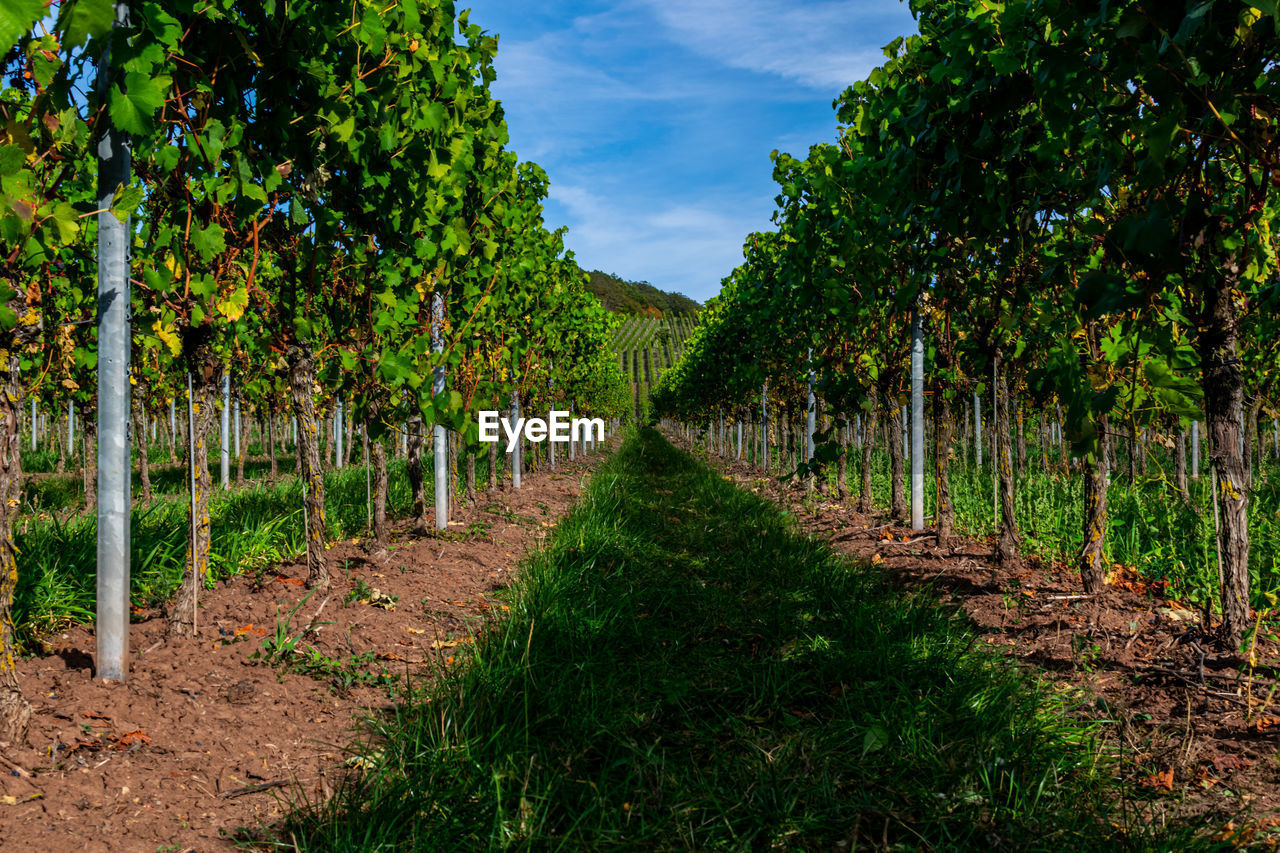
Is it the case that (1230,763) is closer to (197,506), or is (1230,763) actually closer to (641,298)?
(197,506)

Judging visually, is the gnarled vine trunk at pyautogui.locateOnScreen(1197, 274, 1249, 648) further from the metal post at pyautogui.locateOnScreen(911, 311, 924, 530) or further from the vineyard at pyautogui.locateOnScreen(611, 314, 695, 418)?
the vineyard at pyautogui.locateOnScreen(611, 314, 695, 418)

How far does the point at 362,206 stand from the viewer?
474 cm

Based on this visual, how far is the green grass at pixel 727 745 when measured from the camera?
2.29m

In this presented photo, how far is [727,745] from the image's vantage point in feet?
9.63

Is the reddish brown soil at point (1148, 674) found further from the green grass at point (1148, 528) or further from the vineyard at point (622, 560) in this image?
the green grass at point (1148, 528)

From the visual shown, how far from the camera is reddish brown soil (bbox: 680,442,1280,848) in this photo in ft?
8.25

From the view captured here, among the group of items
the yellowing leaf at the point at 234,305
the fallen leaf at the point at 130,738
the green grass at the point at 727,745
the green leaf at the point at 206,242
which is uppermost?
the green leaf at the point at 206,242

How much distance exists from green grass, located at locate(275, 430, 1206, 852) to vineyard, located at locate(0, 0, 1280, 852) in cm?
2

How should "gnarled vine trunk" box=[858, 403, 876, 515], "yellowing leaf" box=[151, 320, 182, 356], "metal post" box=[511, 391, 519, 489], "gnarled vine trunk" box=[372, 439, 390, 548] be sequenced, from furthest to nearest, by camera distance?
1. "metal post" box=[511, 391, 519, 489]
2. "gnarled vine trunk" box=[858, 403, 876, 515]
3. "gnarled vine trunk" box=[372, 439, 390, 548]
4. "yellowing leaf" box=[151, 320, 182, 356]

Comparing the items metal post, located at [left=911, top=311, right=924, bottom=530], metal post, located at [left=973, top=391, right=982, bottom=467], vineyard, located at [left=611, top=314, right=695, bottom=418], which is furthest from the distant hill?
metal post, located at [left=911, top=311, right=924, bottom=530]

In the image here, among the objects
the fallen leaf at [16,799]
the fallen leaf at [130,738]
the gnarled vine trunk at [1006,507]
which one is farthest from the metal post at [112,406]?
the gnarled vine trunk at [1006,507]

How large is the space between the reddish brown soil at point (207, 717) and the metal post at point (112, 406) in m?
0.30

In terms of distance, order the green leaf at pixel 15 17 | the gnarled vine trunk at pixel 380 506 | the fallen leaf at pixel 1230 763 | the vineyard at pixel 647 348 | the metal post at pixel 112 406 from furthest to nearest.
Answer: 1. the vineyard at pixel 647 348
2. the gnarled vine trunk at pixel 380 506
3. the metal post at pixel 112 406
4. the fallen leaf at pixel 1230 763
5. the green leaf at pixel 15 17

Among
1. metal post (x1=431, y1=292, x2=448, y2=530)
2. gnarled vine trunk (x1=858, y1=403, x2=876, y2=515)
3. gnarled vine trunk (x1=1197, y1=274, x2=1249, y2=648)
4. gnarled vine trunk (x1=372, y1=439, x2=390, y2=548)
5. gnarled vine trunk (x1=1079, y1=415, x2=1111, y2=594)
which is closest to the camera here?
gnarled vine trunk (x1=1197, y1=274, x2=1249, y2=648)
